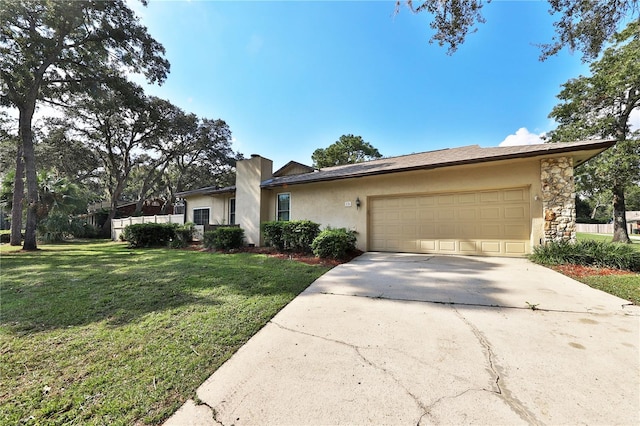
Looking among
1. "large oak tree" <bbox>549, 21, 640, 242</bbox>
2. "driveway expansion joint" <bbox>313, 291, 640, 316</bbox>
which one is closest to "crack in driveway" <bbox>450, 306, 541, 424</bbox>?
"driveway expansion joint" <bbox>313, 291, 640, 316</bbox>

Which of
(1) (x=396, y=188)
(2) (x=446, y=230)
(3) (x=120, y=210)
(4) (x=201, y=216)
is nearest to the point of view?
(2) (x=446, y=230)

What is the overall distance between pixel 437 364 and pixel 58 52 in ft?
58.3

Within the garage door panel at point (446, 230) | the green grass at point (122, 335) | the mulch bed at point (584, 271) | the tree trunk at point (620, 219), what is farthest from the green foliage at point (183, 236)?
the tree trunk at point (620, 219)

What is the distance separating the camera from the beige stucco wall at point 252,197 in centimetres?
1098

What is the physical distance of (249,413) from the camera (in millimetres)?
1828

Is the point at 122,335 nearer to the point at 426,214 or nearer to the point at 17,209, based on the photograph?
the point at 426,214

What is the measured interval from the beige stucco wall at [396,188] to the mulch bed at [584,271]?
122cm

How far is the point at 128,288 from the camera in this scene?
488cm

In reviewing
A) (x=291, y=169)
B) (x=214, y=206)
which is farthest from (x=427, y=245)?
(x=214, y=206)

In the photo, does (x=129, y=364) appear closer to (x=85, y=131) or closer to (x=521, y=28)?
(x=521, y=28)

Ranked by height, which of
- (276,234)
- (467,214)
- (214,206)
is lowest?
(276,234)

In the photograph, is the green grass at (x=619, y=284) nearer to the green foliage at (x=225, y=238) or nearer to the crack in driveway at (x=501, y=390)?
the crack in driveway at (x=501, y=390)

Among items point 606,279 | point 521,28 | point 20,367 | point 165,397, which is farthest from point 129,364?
point 521,28

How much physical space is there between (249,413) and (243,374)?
477 millimetres
